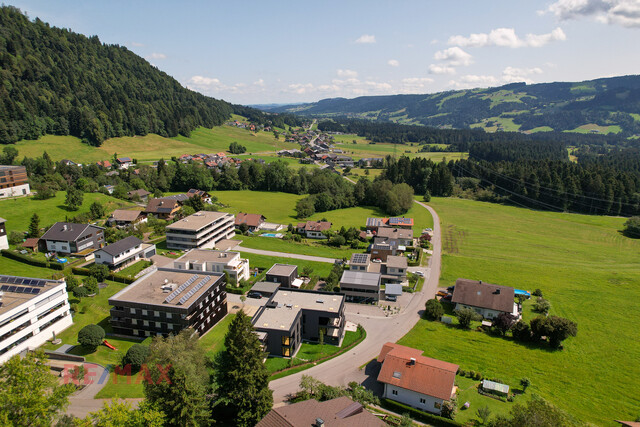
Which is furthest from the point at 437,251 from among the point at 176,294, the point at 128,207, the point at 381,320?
the point at 128,207

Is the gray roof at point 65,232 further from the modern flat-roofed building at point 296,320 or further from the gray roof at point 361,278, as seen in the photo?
the gray roof at point 361,278

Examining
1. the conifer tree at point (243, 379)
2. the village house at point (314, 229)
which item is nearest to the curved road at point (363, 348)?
the conifer tree at point (243, 379)

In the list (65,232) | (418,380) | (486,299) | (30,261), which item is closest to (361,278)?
(486,299)

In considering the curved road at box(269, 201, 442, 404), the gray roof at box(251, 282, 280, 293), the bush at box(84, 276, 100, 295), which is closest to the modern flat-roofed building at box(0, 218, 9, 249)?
the bush at box(84, 276, 100, 295)

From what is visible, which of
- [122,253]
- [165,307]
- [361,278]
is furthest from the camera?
[122,253]

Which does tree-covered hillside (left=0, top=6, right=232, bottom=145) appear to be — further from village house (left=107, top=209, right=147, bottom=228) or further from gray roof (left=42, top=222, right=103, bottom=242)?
gray roof (left=42, top=222, right=103, bottom=242)

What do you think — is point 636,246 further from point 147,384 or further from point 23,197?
point 23,197

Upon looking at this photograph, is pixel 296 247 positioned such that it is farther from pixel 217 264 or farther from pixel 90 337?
pixel 90 337

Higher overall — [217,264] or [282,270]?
[217,264]
